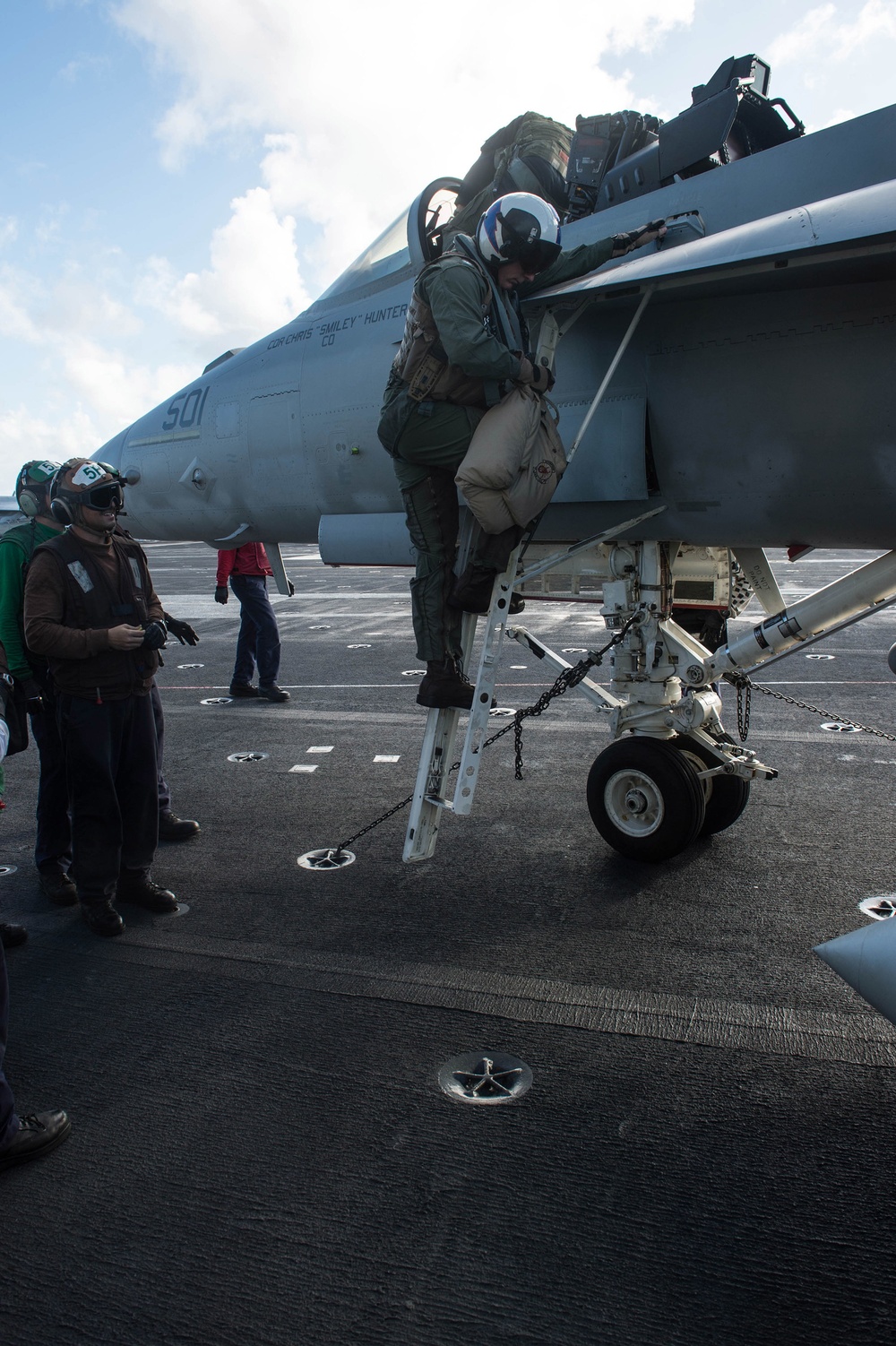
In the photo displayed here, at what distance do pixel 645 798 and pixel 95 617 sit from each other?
277 centimetres

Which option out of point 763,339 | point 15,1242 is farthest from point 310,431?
point 15,1242

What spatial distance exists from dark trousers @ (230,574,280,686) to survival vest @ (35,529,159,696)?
4.36m

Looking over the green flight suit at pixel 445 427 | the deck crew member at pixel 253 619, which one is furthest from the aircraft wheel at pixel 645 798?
the deck crew member at pixel 253 619

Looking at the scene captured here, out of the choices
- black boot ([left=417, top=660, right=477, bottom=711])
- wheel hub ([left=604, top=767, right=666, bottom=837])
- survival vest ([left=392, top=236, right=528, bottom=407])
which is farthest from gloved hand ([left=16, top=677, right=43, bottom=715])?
wheel hub ([left=604, top=767, right=666, bottom=837])

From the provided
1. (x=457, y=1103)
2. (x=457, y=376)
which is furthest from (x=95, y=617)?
(x=457, y=1103)

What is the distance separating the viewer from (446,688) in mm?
4285

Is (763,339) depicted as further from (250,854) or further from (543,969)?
(250,854)

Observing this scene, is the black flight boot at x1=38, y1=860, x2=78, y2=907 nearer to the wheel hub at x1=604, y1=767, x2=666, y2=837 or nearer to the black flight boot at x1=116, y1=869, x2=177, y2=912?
the black flight boot at x1=116, y1=869, x2=177, y2=912

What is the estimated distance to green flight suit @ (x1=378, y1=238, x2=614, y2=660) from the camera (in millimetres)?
3691

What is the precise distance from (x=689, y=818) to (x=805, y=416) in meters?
1.93

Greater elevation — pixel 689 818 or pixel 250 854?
pixel 689 818

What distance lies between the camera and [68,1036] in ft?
11.0

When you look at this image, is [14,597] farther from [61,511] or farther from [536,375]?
[536,375]

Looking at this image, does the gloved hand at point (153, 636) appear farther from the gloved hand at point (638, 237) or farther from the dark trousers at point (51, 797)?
the gloved hand at point (638, 237)
